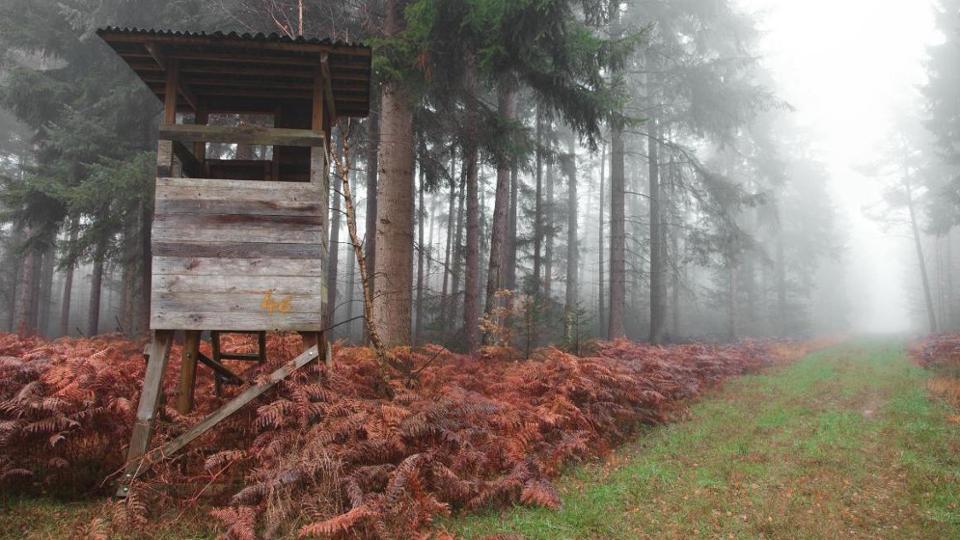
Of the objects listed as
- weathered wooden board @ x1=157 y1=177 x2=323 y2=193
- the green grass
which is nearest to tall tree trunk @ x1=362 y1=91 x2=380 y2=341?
weathered wooden board @ x1=157 y1=177 x2=323 y2=193

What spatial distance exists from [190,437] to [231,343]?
148 inches

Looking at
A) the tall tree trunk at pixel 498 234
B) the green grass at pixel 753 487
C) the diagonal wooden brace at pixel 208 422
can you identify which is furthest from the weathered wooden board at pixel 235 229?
the tall tree trunk at pixel 498 234

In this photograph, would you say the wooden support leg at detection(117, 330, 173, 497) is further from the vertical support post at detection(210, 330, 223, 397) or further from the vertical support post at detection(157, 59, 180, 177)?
the vertical support post at detection(157, 59, 180, 177)

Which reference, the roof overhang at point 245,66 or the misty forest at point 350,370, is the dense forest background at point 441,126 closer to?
the misty forest at point 350,370

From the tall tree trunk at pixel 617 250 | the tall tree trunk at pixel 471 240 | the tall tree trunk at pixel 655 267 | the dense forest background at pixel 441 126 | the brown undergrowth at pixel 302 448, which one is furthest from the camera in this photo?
the tall tree trunk at pixel 655 267

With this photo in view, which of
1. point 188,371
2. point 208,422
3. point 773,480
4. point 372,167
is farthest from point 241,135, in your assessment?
point 372,167

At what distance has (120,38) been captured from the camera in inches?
208

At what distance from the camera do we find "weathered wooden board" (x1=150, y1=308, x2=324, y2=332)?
5.36m

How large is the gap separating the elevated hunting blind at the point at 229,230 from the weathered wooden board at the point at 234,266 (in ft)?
0.03

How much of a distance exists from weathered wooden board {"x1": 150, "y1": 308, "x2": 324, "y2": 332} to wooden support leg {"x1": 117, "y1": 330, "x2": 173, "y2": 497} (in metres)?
0.20

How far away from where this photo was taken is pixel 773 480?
584 centimetres

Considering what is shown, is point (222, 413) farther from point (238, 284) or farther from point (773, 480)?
point (773, 480)

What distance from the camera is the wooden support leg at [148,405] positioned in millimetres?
4934

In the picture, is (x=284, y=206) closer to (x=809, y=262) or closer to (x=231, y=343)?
(x=231, y=343)
